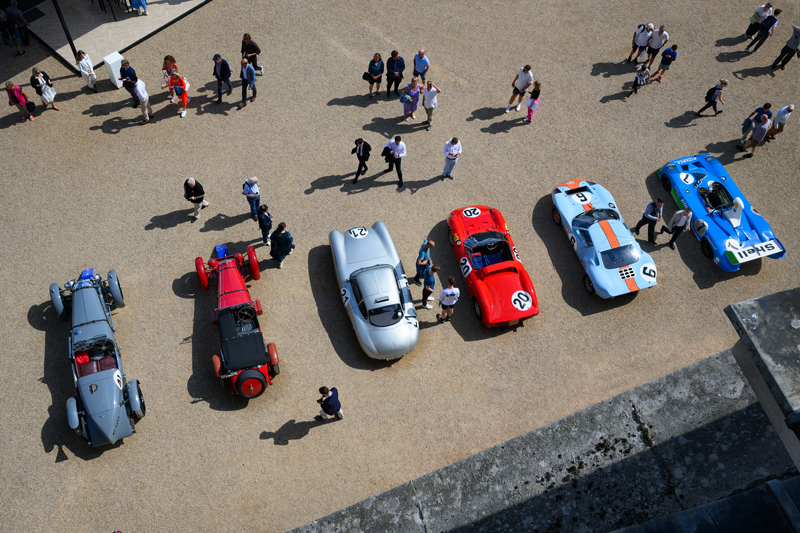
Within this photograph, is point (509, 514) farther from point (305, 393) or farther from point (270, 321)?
point (270, 321)

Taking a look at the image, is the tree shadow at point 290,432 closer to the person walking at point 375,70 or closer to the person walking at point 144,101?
the person walking at point 144,101

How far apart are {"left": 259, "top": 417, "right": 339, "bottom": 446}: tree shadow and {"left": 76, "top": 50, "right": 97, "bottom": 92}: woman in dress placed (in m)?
12.1

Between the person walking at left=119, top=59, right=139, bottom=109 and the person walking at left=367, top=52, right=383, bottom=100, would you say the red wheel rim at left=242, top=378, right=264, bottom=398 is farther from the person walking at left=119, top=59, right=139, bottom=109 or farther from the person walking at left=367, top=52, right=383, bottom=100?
the person walking at left=367, top=52, right=383, bottom=100

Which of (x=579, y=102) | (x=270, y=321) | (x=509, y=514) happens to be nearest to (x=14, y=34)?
(x=270, y=321)

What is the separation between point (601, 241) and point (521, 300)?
281 centimetres

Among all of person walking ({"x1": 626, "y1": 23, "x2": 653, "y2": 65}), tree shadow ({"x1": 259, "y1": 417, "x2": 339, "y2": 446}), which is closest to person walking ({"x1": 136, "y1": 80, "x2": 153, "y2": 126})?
tree shadow ({"x1": 259, "y1": 417, "x2": 339, "y2": 446})

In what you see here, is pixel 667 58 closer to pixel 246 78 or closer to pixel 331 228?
pixel 331 228

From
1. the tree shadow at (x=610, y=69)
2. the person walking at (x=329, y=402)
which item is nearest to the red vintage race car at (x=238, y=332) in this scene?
the person walking at (x=329, y=402)

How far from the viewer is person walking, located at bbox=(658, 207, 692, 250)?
48.8 ft

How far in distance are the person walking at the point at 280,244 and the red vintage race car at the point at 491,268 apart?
4.10 meters

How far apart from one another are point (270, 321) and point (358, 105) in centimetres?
777

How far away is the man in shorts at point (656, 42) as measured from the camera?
736 inches

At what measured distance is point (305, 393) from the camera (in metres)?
12.8

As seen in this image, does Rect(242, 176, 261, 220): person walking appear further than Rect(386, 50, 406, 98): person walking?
No
